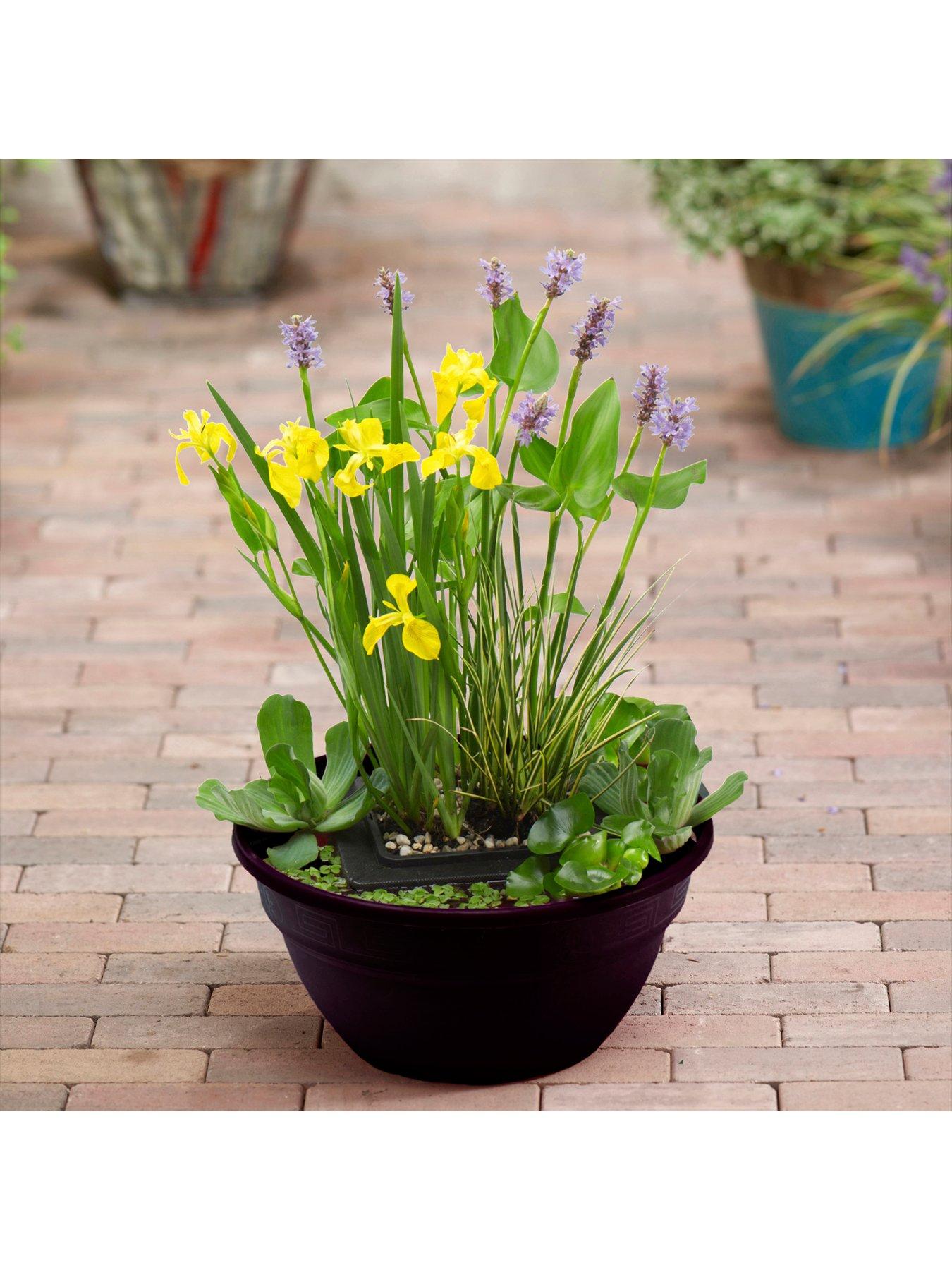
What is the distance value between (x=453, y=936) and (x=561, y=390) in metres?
2.53

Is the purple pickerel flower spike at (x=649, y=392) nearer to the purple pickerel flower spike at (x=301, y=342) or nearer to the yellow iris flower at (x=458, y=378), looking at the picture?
the yellow iris flower at (x=458, y=378)

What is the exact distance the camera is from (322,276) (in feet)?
A: 16.0

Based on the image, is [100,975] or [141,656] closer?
[100,975]

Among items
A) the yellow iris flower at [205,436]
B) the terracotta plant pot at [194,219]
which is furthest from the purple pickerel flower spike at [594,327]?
the terracotta plant pot at [194,219]

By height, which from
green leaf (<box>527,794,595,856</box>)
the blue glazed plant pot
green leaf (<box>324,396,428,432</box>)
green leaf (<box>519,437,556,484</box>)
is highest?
green leaf (<box>324,396,428,432</box>)

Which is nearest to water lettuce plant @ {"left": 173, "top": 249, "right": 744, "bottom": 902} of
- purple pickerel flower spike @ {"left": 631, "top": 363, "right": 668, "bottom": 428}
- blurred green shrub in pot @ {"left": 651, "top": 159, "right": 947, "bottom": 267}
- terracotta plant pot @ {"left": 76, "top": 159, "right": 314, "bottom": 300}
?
purple pickerel flower spike @ {"left": 631, "top": 363, "right": 668, "bottom": 428}

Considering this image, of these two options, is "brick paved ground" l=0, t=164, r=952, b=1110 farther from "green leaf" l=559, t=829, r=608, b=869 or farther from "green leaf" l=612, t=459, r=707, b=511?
"green leaf" l=612, t=459, r=707, b=511

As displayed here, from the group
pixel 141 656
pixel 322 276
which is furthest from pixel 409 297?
pixel 322 276

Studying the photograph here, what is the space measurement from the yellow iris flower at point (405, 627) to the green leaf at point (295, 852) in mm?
320

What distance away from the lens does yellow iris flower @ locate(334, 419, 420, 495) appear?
1715 mm

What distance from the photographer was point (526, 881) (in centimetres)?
186

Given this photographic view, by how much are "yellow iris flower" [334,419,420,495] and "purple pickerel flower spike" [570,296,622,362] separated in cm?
21

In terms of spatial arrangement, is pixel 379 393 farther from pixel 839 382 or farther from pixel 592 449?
pixel 839 382

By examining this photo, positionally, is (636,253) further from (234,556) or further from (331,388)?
(234,556)
